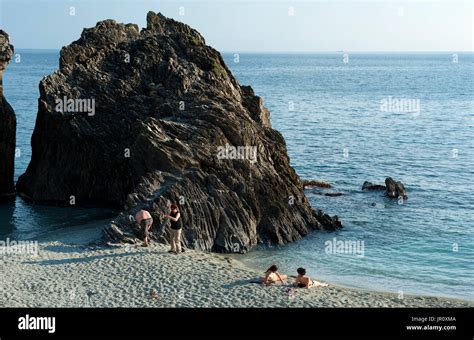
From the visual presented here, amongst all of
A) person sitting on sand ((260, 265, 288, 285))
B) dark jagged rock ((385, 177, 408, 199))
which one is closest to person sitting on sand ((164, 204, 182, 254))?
person sitting on sand ((260, 265, 288, 285))

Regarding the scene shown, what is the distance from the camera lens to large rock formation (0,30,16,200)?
46.6 metres

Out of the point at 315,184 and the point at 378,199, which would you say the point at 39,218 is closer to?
the point at 315,184

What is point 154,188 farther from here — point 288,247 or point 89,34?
point 89,34

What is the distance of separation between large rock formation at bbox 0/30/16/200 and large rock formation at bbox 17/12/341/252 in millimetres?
1405

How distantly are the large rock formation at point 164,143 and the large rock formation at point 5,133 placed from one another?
140 cm

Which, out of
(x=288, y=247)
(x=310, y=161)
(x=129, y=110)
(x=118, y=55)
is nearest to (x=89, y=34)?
(x=118, y=55)

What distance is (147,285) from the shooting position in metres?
27.9

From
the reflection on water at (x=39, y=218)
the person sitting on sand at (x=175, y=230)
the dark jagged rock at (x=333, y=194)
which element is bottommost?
the reflection on water at (x=39, y=218)

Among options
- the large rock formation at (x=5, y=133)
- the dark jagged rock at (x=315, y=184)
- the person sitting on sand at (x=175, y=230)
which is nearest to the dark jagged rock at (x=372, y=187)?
the dark jagged rock at (x=315, y=184)

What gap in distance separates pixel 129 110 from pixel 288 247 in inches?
577

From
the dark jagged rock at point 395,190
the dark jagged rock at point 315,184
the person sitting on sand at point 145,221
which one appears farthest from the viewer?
the dark jagged rock at point 315,184

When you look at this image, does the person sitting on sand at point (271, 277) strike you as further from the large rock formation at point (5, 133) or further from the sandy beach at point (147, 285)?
the large rock formation at point (5, 133)

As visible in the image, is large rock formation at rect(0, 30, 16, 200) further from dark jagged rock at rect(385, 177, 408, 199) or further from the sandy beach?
dark jagged rock at rect(385, 177, 408, 199)

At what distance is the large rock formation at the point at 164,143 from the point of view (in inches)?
1420
